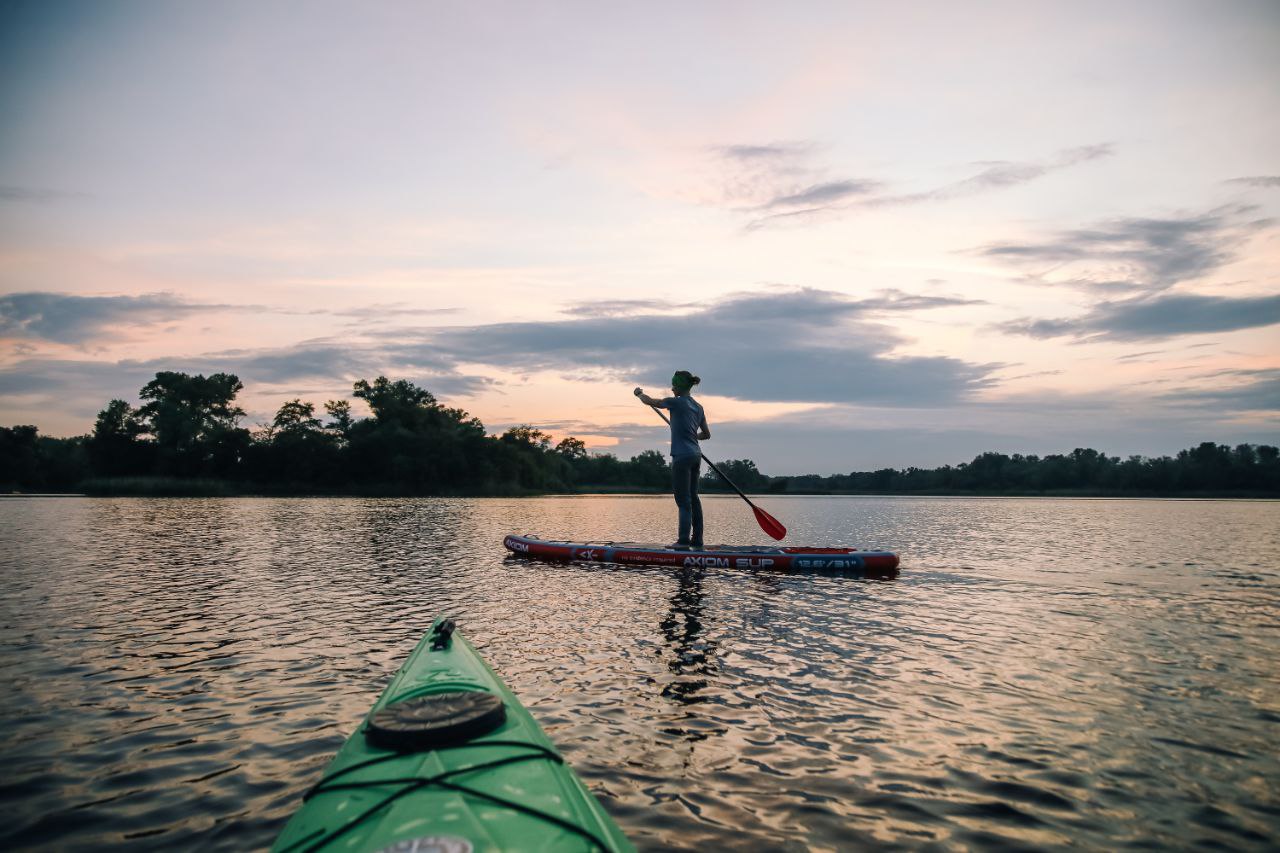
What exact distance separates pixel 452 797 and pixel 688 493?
13985mm

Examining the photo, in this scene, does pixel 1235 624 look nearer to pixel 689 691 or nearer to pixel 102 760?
pixel 689 691

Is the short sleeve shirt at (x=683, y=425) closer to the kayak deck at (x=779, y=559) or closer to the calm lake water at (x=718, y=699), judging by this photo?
the kayak deck at (x=779, y=559)

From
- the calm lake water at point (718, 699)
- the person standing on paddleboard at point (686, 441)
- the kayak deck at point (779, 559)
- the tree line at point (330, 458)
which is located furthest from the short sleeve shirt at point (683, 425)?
the tree line at point (330, 458)

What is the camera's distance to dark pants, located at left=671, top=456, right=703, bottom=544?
56.1 ft

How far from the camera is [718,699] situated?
7297 mm

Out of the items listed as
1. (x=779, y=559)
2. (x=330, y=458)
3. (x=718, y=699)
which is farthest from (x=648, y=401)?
(x=330, y=458)

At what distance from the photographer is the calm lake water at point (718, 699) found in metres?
4.80

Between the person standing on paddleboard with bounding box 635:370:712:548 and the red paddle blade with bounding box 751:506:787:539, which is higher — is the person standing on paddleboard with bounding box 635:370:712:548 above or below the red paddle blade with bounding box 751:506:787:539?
above

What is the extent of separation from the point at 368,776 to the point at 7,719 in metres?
5.45

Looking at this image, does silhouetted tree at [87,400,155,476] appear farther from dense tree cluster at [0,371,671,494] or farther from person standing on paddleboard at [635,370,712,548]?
person standing on paddleboard at [635,370,712,548]

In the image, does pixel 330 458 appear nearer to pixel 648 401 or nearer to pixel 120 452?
pixel 120 452

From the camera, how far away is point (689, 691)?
755cm

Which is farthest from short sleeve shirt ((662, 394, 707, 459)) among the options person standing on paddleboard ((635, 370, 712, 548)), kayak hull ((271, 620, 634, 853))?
kayak hull ((271, 620, 634, 853))

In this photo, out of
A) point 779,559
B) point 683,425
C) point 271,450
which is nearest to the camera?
point 779,559
